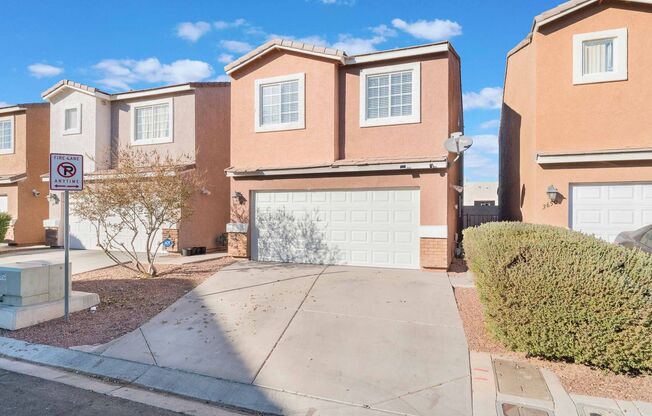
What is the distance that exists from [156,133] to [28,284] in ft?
30.7

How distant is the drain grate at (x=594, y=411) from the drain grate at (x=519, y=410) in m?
0.35

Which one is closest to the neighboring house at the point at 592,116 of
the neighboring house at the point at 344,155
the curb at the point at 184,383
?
the neighboring house at the point at 344,155

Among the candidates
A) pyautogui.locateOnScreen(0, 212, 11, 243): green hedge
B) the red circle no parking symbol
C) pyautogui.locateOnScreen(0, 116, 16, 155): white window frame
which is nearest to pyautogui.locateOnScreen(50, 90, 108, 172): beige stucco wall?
pyautogui.locateOnScreen(0, 116, 16, 155): white window frame

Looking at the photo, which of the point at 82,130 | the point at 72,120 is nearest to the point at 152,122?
the point at 82,130

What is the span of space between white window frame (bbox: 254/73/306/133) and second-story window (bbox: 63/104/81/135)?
8637 millimetres

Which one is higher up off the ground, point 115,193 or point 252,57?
point 252,57

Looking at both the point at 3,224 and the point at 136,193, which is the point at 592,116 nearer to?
the point at 136,193

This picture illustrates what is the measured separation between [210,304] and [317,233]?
4.37 meters

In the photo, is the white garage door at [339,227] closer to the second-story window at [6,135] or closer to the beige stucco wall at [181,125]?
the beige stucco wall at [181,125]

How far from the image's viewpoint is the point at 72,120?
15945 millimetres

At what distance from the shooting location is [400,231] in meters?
10.2

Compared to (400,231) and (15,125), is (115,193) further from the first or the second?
(15,125)

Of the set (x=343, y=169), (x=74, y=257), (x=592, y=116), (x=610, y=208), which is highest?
(x=592, y=116)

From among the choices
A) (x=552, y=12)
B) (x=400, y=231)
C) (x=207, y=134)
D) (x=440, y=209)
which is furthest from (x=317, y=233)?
(x=552, y=12)
